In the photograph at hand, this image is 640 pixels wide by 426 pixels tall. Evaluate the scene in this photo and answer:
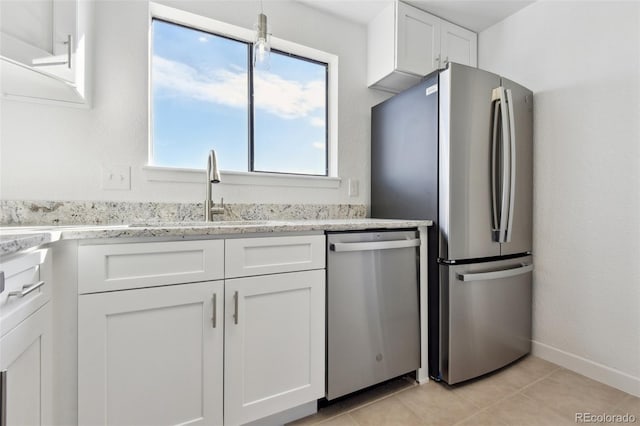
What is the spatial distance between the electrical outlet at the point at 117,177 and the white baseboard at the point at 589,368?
2.78m

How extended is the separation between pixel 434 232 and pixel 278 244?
93 cm

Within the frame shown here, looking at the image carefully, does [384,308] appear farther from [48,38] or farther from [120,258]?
[48,38]

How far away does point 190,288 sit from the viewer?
1113 millimetres

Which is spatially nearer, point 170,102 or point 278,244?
point 278,244

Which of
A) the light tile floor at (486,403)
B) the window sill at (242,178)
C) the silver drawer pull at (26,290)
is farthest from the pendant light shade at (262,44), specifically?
the light tile floor at (486,403)

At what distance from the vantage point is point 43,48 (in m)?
1.08

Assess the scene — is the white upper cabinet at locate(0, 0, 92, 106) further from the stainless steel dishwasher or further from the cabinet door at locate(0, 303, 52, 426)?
the stainless steel dishwasher

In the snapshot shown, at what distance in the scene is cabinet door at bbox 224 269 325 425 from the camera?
1188mm

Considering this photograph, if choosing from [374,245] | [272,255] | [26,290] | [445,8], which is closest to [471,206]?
[374,245]

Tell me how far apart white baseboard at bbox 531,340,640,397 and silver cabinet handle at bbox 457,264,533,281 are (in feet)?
1.83

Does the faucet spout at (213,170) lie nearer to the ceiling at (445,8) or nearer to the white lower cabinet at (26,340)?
the white lower cabinet at (26,340)

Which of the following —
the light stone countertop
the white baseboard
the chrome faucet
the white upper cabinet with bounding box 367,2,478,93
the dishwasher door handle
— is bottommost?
the white baseboard

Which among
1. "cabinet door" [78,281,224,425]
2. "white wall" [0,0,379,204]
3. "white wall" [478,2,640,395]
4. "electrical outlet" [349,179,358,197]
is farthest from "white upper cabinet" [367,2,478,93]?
"cabinet door" [78,281,224,425]

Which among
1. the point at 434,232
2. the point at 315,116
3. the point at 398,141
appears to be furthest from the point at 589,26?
the point at 315,116
